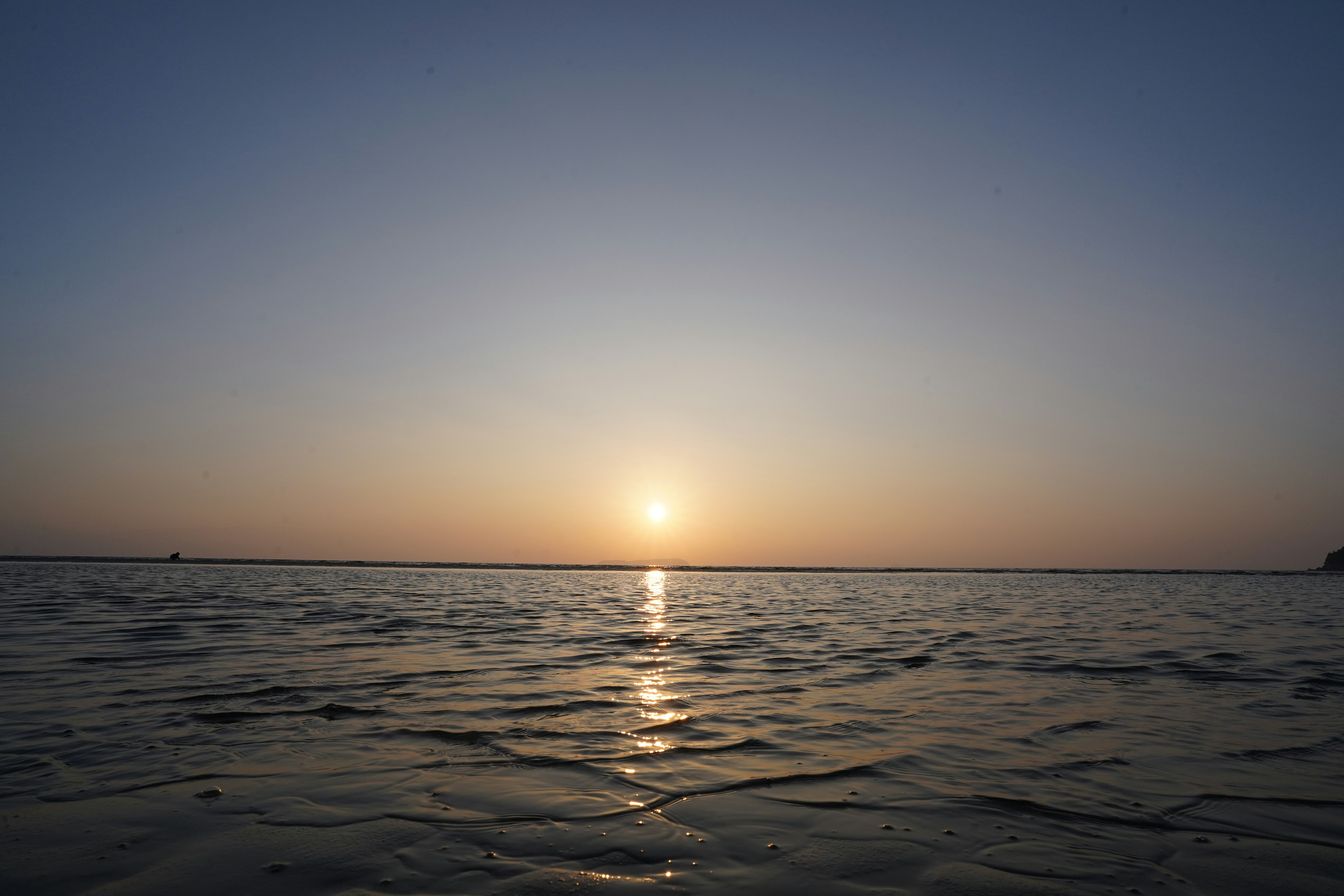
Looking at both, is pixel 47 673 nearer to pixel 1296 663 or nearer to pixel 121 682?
pixel 121 682

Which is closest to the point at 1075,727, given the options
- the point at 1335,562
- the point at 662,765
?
the point at 662,765

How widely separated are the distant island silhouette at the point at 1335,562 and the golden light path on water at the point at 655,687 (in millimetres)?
206241

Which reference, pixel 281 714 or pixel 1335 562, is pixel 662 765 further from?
pixel 1335 562

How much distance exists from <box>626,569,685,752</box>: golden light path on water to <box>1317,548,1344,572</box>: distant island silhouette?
206241 millimetres

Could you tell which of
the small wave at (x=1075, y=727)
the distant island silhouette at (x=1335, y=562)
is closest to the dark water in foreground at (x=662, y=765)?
the small wave at (x=1075, y=727)

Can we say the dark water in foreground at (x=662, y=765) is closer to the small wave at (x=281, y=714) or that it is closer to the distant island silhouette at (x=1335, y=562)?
the small wave at (x=281, y=714)

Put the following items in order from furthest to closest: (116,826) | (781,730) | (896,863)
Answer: (781,730) → (116,826) → (896,863)

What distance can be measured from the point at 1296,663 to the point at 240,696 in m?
17.2

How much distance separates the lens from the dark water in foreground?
4.27m

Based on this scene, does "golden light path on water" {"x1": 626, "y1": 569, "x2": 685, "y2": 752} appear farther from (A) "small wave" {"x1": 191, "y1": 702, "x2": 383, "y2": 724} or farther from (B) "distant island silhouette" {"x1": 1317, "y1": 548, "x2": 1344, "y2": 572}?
(B) "distant island silhouette" {"x1": 1317, "y1": 548, "x2": 1344, "y2": 572}

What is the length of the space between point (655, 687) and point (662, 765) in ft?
13.1

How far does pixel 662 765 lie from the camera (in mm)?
6512

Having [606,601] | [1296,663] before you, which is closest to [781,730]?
[1296,663]

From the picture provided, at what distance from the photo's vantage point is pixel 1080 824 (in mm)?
5094
